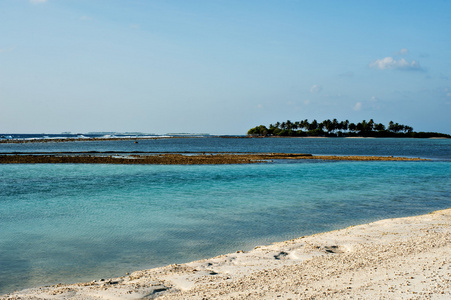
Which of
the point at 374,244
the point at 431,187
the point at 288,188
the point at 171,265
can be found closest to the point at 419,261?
Result: the point at 374,244

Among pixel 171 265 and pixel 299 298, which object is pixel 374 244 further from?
pixel 171 265

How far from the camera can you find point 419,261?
379 inches

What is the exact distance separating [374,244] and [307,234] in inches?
A: 123

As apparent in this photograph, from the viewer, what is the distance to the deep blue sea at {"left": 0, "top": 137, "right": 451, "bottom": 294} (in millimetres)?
11633

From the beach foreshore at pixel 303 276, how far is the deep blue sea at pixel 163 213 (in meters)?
1.50

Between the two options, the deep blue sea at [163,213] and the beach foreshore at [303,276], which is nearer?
the beach foreshore at [303,276]

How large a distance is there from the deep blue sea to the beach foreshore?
1.50 m

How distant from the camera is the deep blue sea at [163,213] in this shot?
11633 millimetres

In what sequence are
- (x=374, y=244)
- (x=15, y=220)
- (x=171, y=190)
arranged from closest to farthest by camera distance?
(x=374, y=244) < (x=15, y=220) < (x=171, y=190)

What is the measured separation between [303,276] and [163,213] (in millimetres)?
11187

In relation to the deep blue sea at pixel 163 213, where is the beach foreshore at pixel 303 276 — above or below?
above

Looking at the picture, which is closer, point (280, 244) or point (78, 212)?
point (280, 244)

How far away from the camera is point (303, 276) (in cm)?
882

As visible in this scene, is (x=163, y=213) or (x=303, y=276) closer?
(x=303, y=276)
